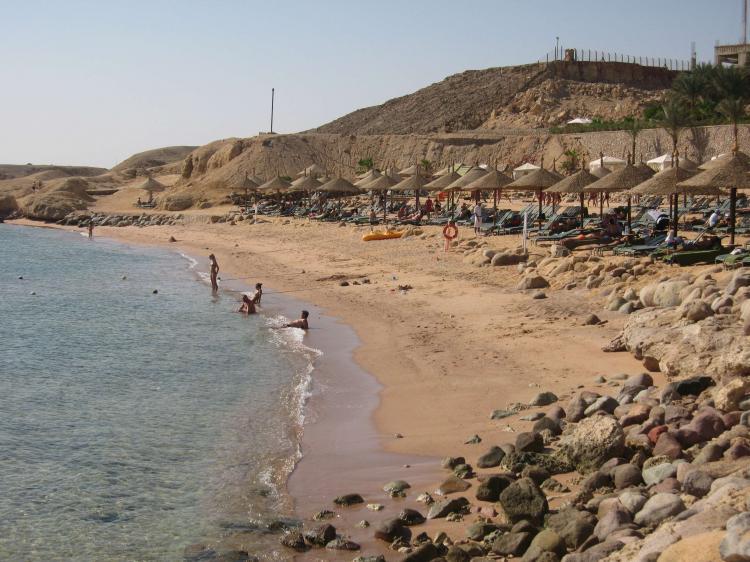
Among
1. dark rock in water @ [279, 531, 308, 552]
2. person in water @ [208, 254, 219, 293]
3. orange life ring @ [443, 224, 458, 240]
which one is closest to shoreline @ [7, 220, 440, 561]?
dark rock in water @ [279, 531, 308, 552]

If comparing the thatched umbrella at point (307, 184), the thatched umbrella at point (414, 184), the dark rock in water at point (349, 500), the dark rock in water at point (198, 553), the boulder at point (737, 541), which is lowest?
the dark rock in water at point (198, 553)

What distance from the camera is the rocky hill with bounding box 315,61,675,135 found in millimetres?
69000

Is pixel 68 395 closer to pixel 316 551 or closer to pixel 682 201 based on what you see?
pixel 316 551

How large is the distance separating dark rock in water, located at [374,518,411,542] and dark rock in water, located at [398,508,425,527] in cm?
12

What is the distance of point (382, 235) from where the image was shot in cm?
3045

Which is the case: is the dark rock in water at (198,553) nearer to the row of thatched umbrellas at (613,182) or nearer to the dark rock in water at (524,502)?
the dark rock in water at (524,502)

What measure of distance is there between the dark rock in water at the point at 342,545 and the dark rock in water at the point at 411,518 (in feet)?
1.63

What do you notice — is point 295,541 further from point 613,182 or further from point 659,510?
point 613,182

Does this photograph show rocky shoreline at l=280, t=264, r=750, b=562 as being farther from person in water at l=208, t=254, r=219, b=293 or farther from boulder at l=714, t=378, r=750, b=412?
person in water at l=208, t=254, r=219, b=293

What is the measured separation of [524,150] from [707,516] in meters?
49.6

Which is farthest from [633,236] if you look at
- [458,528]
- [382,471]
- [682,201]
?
[458,528]

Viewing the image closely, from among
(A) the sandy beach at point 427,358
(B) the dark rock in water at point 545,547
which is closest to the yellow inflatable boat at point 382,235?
(A) the sandy beach at point 427,358

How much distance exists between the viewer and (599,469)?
7.76 m

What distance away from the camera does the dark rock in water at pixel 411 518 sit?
7699 millimetres
